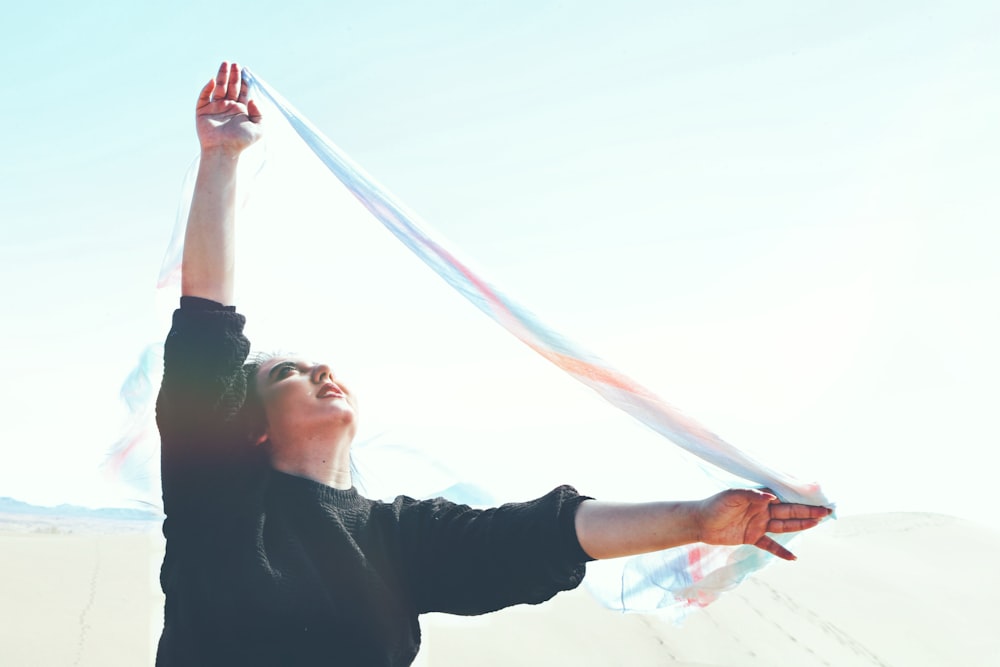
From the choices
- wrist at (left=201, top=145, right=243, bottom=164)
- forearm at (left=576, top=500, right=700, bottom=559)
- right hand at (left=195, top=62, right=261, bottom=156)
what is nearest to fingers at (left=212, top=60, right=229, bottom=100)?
right hand at (left=195, top=62, right=261, bottom=156)

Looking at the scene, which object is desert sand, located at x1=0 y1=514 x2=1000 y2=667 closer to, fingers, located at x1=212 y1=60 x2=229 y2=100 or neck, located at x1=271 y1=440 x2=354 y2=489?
neck, located at x1=271 y1=440 x2=354 y2=489

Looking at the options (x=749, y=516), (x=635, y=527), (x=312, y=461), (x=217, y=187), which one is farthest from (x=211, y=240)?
(x=749, y=516)

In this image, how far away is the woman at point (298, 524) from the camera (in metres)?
2.63

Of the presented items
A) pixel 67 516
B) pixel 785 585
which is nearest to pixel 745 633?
pixel 785 585

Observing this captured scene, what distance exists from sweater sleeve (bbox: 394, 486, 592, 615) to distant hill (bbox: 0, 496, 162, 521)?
3.68ft

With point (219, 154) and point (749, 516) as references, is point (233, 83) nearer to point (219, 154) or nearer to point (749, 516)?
point (219, 154)

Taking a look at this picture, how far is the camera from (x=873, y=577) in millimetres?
20328

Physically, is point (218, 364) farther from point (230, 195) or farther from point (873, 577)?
point (873, 577)

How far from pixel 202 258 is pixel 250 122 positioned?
482 mm

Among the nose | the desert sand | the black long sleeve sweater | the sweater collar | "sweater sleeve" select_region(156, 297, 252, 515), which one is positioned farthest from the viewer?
the desert sand

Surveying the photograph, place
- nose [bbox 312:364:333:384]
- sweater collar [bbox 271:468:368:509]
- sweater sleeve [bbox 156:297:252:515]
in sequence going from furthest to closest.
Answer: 1. nose [bbox 312:364:333:384]
2. sweater collar [bbox 271:468:368:509]
3. sweater sleeve [bbox 156:297:252:515]

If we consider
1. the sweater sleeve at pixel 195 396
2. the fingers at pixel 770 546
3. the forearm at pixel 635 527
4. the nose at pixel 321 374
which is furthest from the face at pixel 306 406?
the fingers at pixel 770 546

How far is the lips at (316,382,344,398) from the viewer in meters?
2.98

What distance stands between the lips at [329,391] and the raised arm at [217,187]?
0.37 metres
